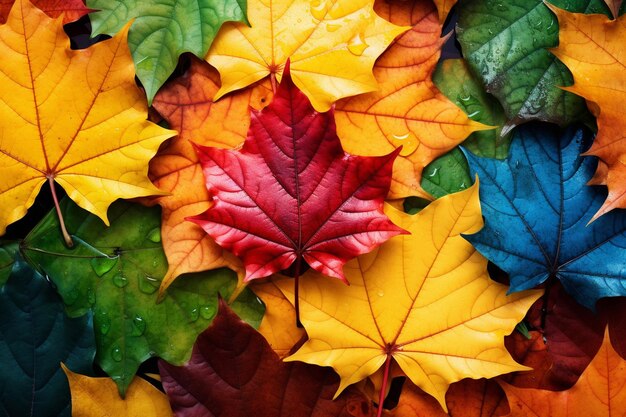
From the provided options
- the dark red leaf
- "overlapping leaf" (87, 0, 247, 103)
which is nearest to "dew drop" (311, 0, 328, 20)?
"overlapping leaf" (87, 0, 247, 103)

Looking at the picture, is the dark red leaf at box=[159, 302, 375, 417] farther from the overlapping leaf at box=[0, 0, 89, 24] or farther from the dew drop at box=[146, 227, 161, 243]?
the overlapping leaf at box=[0, 0, 89, 24]

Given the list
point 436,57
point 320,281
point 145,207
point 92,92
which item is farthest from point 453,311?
point 92,92

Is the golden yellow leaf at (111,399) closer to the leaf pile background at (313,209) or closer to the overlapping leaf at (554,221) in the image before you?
the leaf pile background at (313,209)

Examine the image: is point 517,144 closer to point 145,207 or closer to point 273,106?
point 273,106

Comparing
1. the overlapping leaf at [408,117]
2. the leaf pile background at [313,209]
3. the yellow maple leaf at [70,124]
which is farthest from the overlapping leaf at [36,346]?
the overlapping leaf at [408,117]

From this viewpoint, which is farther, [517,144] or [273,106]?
[517,144]

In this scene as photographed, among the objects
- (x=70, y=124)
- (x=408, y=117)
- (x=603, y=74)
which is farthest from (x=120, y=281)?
(x=603, y=74)
